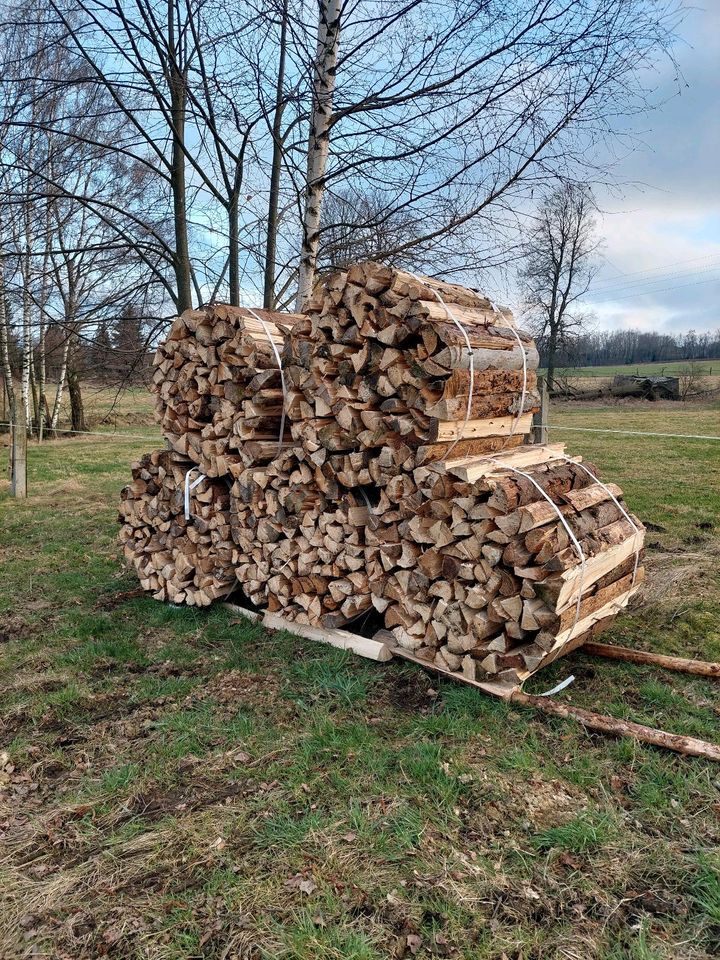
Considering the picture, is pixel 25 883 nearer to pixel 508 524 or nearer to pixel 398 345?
pixel 508 524

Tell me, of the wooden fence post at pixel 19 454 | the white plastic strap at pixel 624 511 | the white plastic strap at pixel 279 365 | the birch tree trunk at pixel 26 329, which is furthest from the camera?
the wooden fence post at pixel 19 454

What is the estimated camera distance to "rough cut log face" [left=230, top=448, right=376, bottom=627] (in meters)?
4.21

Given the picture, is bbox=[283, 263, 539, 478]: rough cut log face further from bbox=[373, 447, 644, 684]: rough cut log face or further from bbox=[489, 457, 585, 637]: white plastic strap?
bbox=[489, 457, 585, 637]: white plastic strap

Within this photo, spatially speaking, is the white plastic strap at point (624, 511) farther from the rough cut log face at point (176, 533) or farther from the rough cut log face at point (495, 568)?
the rough cut log face at point (176, 533)

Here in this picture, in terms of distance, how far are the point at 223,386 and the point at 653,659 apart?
3.48 metres

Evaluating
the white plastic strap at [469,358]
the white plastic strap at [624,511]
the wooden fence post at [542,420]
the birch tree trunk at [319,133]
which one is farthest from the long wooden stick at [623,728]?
the wooden fence post at [542,420]

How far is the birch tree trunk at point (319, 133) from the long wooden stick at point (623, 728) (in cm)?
339

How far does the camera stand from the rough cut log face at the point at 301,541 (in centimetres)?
421

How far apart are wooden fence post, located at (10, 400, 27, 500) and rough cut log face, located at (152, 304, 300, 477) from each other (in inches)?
219

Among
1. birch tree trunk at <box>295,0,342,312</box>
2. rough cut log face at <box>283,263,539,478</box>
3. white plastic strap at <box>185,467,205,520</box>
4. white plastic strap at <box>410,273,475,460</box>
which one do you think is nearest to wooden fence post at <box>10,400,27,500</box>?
birch tree trunk at <box>295,0,342,312</box>

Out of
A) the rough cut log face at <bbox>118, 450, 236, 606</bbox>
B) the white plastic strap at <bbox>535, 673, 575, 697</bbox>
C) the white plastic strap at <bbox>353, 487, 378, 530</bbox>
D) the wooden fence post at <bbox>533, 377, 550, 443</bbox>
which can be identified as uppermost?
the wooden fence post at <bbox>533, 377, 550, 443</bbox>

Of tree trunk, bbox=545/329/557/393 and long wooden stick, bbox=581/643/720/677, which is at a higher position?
tree trunk, bbox=545/329/557/393

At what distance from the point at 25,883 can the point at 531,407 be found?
13.0ft

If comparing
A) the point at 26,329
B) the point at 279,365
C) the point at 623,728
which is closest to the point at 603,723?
the point at 623,728
